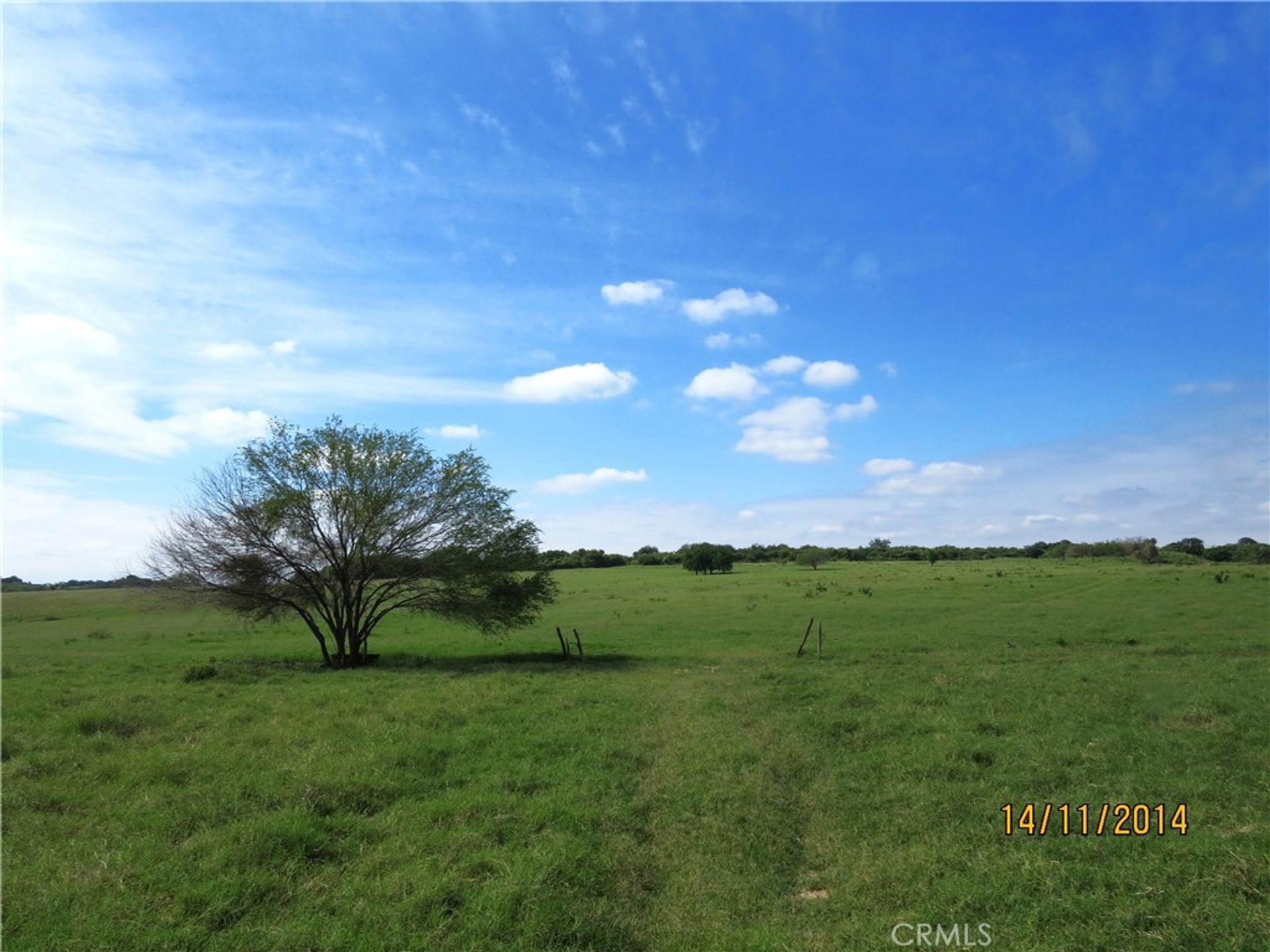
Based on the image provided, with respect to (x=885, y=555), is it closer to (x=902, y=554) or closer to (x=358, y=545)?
(x=902, y=554)

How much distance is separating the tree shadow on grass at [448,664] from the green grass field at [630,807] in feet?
7.57

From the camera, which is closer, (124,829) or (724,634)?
(124,829)

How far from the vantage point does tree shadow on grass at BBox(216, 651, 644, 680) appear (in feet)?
99.6

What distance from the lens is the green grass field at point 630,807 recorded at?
7.95 metres

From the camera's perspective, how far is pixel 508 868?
9227 mm

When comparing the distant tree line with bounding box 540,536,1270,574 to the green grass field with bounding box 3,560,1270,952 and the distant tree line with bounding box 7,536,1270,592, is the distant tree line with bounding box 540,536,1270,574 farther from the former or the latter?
the green grass field with bounding box 3,560,1270,952

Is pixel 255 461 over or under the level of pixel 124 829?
over

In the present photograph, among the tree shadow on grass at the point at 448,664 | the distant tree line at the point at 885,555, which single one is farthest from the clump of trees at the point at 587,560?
the tree shadow on grass at the point at 448,664

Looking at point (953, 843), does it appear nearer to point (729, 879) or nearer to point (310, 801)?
point (729, 879)

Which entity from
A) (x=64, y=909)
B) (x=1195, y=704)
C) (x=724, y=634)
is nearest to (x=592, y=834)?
(x=64, y=909)

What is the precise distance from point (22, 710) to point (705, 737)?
18427 mm
